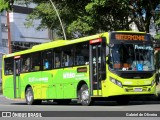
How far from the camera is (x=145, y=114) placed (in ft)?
35.8

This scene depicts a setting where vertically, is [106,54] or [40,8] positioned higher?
[40,8]

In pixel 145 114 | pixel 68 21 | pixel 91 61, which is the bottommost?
pixel 145 114

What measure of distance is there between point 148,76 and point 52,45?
5.81 m

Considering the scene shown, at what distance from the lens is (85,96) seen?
22.2 metres

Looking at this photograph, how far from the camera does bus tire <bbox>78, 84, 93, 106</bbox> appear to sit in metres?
21.9

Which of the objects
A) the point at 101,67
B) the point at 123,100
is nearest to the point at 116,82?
the point at 101,67

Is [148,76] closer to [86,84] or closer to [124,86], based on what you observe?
[124,86]

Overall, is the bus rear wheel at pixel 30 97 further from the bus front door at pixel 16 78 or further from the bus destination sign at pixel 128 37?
the bus destination sign at pixel 128 37

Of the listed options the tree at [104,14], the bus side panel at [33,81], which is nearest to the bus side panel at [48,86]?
the bus side panel at [33,81]

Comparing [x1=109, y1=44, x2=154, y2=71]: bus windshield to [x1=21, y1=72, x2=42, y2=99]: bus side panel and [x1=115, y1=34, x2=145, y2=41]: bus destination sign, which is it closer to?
[x1=115, y1=34, x2=145, y2=41]: bus destination sign

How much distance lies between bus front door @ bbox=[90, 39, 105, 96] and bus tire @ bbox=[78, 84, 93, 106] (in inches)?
14.7

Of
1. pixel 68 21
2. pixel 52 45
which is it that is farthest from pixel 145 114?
pixel 68 21

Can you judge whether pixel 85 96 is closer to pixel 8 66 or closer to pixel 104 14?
pixel 104 14

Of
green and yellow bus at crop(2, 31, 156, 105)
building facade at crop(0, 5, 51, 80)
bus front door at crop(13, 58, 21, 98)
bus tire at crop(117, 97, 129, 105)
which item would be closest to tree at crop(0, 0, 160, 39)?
green and yellow bus at crop(2, 31, 156, 105)
